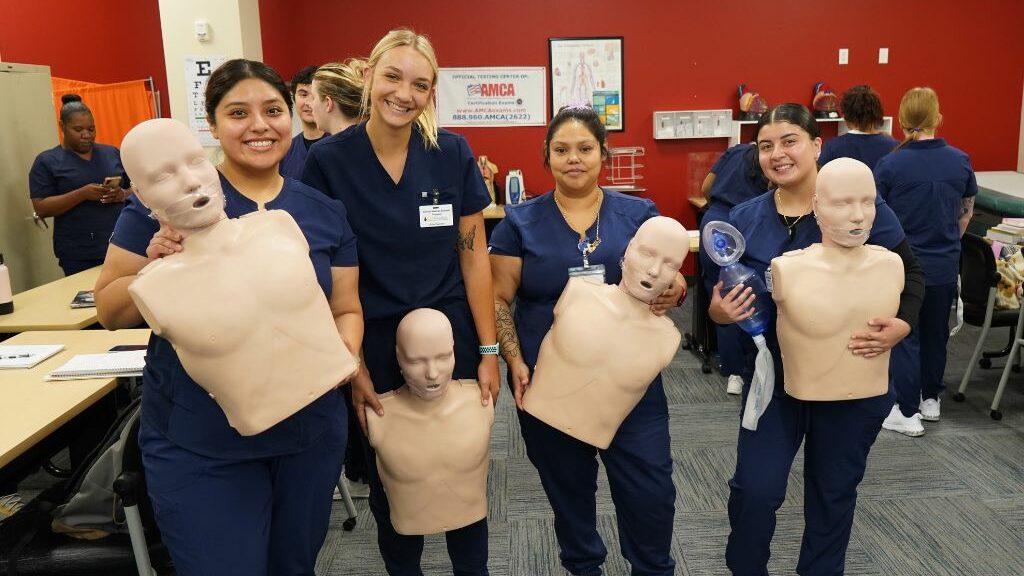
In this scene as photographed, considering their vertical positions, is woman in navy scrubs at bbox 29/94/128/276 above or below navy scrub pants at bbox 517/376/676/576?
above

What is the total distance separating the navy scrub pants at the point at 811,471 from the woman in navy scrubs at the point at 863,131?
2.60m

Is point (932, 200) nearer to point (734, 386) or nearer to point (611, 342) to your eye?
point (734, 386)

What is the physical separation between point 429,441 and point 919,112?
2.87 metres

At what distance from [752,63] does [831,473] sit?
5001 mm

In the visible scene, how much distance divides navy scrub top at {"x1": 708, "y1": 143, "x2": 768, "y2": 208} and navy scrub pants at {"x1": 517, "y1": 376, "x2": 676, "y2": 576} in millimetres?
2037

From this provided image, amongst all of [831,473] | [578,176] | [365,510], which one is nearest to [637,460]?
[831,473]

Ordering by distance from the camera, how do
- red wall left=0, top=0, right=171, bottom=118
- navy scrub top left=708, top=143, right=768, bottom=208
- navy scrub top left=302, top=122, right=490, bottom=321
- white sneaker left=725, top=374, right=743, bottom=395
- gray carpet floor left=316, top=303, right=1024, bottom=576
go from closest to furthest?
navy scrub top left=302, top=122, right=490, bottom=321
gray carpet floor left=316, top=303, right=1024, bottom=576
navy scrub top left=708, top=143, right=768, bottom=208
white sneaker left=725, top=374, right=743, bottom=395
red wall left=0, top=0, right=171, bottom=118

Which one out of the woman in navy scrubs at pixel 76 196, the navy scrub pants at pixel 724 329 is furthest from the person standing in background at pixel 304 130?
the navy scrub pants at pixel 724 329

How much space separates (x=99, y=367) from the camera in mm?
2344

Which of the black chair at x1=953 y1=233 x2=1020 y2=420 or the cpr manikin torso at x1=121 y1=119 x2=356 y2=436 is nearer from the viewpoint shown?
the cpr manikin torso at x1=121 y1=119 x2=356 y2=436

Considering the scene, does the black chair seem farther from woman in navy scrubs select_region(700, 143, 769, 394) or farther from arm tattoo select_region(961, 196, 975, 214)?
woman in navy scrubs select_region(700, 143, 769, 394)

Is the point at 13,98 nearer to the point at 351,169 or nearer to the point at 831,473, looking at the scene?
the point at 351,169

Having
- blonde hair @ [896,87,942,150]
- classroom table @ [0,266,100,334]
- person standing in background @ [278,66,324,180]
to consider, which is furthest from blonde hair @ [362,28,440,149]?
blonde hair @ [896,87,942,150]

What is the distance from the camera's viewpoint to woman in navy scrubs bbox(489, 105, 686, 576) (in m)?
1.99
